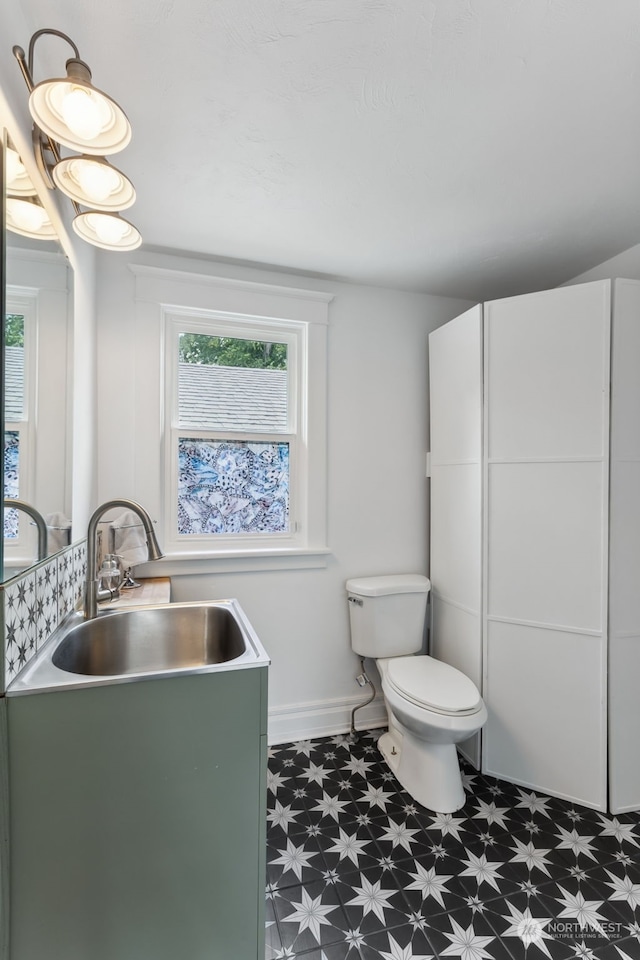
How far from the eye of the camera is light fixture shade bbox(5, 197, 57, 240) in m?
0.98

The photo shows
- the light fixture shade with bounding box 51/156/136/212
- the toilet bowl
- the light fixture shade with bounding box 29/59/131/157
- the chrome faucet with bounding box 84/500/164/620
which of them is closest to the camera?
the light fixture shade with bounding box 29/59/131/157

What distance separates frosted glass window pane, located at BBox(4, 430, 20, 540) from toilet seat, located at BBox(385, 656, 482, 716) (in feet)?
5.18

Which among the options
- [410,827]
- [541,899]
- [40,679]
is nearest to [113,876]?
[40,679]

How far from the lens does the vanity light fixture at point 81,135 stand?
91 cm

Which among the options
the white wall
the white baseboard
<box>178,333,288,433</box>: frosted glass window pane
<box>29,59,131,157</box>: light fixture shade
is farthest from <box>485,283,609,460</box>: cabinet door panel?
<box>29,59,131,157</box>: light fixture shade

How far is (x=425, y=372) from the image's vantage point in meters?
2.65

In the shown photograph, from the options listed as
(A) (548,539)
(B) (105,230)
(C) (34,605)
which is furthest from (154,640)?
(A) (548,539)

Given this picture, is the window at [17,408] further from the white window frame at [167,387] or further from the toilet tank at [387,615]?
the toilet tank at [387,615]

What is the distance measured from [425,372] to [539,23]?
1.64 meters

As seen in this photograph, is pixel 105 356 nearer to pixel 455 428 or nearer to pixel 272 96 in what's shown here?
pixel 272 96

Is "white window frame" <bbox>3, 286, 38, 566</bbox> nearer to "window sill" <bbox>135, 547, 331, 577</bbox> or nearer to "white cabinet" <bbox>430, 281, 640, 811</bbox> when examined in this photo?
"window sill" <bbox>135, 547, 331, 577</bbox>

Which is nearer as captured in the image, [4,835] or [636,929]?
[4,835]

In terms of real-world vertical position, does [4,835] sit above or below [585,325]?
below

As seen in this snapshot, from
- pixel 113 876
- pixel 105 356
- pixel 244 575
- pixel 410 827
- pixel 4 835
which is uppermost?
pixel 105 356
